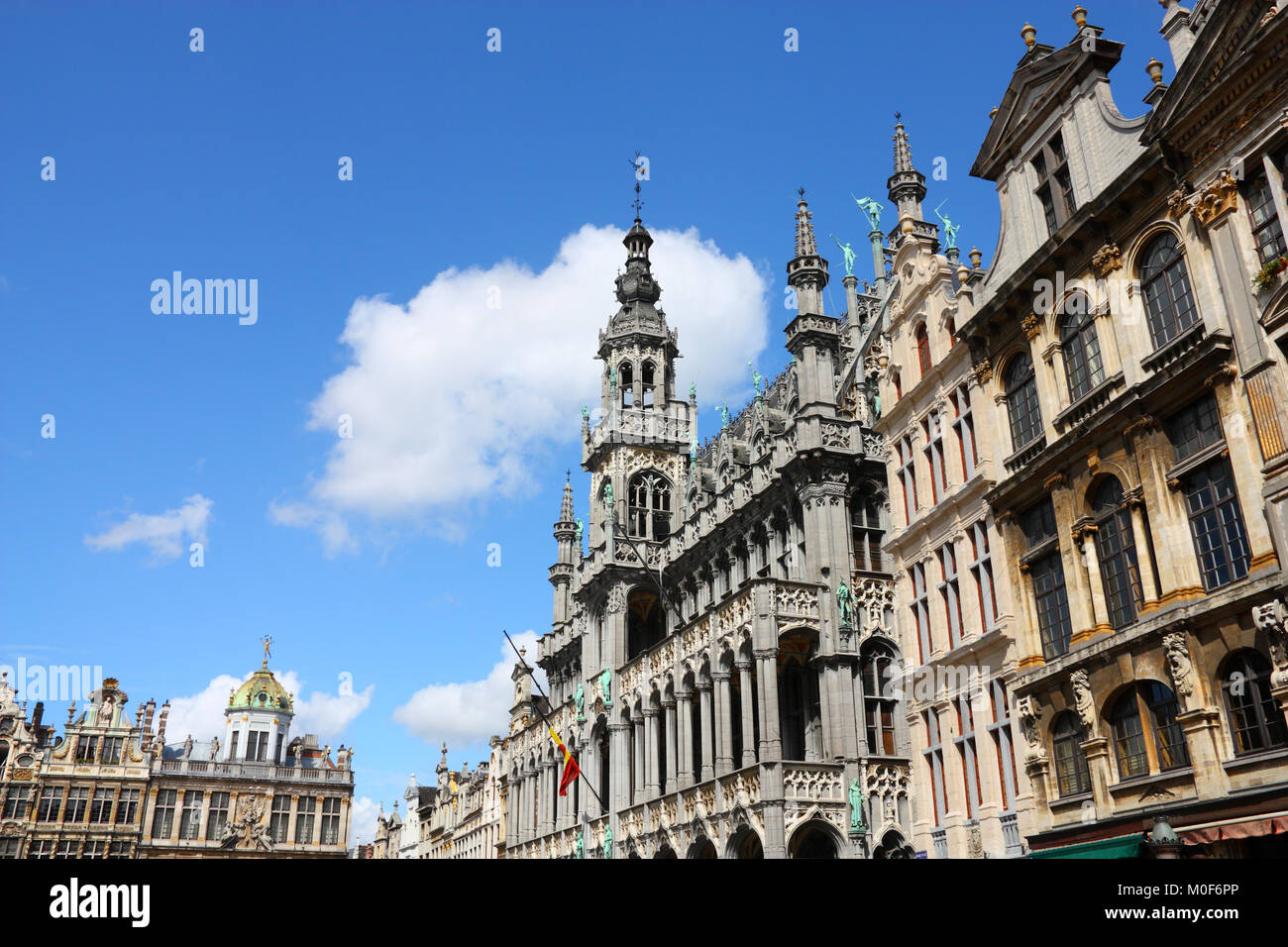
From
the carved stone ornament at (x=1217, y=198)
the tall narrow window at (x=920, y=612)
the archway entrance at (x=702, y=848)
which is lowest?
the archway entrance at (x=702, y=848)

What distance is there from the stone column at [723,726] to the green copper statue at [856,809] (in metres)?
5.31

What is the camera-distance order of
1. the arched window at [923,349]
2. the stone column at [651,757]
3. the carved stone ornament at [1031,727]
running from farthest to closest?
the stone column at [651,757] → the arched window at [923,349] → the carved stone ornament at [1031,727]

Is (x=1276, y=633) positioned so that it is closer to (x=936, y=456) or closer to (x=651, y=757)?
(x=936, y=456)

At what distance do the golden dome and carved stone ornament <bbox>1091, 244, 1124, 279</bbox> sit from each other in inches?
3234

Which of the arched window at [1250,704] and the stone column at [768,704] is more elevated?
the stone column at [768,704]

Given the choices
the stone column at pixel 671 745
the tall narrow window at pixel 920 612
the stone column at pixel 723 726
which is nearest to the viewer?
the tall narrow window at pixel 920 612

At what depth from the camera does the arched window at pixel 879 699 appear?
34781 millimetres

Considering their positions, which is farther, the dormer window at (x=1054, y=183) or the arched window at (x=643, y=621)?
the arched window at (x=643, y=621)

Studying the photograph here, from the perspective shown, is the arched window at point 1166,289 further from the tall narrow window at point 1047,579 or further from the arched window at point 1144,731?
the arched window at point 1144,731

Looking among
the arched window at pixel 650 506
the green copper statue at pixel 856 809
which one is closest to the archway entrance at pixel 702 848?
the green copper statue at pixel 856 809

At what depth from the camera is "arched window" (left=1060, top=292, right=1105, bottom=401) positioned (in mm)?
23688

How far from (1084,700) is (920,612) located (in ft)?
26.1
